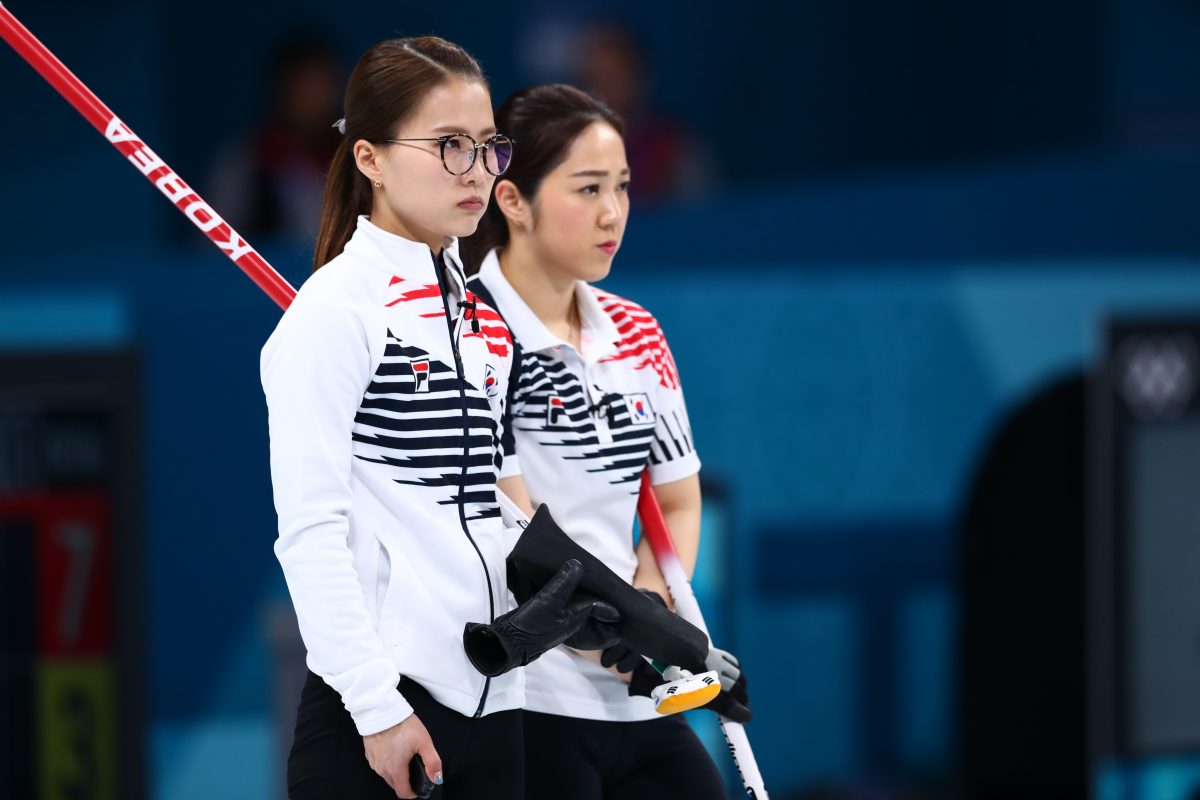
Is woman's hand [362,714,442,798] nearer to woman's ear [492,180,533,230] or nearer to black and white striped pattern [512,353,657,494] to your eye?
black and white striped pattern [512,353,657,494]

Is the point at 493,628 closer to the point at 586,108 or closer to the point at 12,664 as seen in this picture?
the point at 586,108

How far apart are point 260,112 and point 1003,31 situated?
3.78 metres

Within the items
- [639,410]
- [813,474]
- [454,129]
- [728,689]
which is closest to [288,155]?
[813,474]

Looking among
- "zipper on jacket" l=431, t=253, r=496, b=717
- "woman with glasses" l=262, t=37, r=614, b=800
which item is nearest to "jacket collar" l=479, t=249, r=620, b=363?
"woman with glasses" l=262, t=37, r=614, b=800

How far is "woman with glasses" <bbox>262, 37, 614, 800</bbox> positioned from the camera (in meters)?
2.23

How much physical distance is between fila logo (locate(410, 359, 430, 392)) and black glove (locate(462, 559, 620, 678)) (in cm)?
32

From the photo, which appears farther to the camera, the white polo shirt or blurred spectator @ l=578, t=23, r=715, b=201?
blurred spectator @ l=578, t=23, r=715, b=201

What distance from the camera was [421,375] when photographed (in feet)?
7.64

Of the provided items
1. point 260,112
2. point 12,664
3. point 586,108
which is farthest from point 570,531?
point 260,112

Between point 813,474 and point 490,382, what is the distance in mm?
3106

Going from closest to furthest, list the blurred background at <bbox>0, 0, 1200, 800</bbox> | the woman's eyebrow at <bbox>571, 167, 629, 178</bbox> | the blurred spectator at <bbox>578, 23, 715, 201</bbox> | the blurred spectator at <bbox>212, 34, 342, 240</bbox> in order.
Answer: the woman's eyebrow at <bbox>571, 167, 629, 178</bbox>
the blurred background at <bbox>0, 0, 1200, 800</bbox>
the blurred spectator at <bbox>212, 34, 342, 240</bbox>
the blurred spectator at <bbox>578, 23, 715, 201</bbox>

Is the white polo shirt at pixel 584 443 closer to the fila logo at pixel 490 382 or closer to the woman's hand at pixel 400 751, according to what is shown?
the fila logo at pixel 490 382

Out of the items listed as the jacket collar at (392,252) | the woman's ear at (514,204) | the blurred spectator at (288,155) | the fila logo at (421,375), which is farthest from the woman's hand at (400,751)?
the blurred spectator at (288,155)

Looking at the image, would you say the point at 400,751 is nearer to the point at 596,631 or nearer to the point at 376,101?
the point at 596,631
